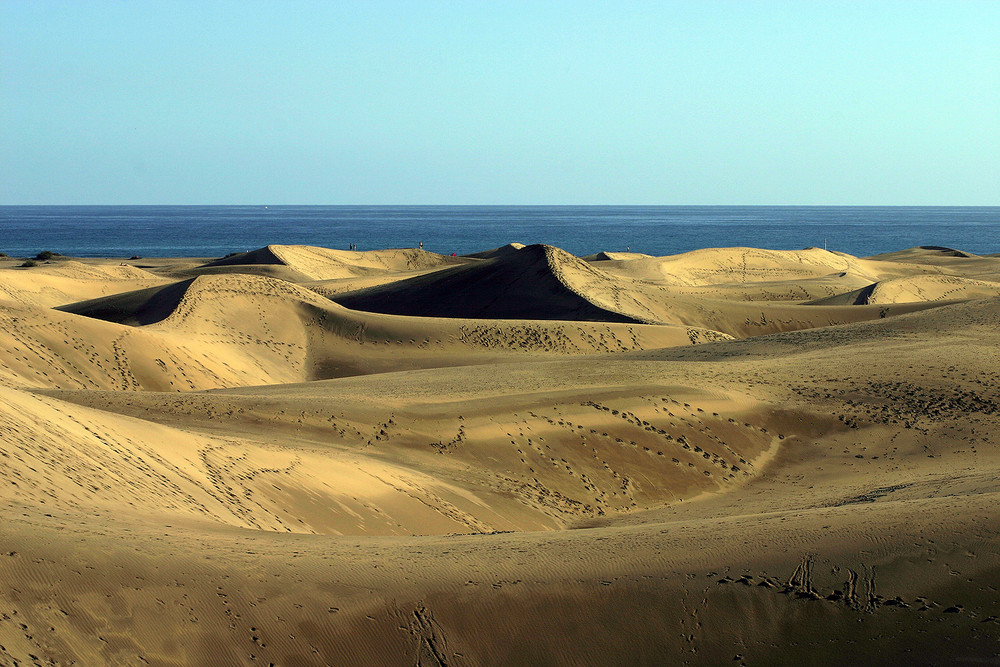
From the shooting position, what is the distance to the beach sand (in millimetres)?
6125

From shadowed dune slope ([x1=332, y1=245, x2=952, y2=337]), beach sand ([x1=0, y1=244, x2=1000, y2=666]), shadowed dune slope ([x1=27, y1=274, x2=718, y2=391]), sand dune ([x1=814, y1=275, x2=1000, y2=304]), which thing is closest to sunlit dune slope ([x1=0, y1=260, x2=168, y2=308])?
shadowed dune slope ([x1=27, y1=274, x2=718, y2=391])

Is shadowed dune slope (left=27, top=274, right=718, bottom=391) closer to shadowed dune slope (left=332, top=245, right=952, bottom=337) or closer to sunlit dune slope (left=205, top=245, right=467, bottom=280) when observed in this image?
shadowed dune slope (left=332, top=245, right=952, bottom=337)

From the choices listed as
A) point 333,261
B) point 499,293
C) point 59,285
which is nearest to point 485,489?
point 499,293

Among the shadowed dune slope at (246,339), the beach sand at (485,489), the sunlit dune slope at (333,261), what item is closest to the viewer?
the beach sand at (485,489)

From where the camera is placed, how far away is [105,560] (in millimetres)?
6379

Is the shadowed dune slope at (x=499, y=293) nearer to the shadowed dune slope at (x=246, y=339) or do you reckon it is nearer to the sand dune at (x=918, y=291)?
the shadowed dune slope at (x=246, y=339)

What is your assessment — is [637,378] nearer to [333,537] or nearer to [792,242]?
[333,537]

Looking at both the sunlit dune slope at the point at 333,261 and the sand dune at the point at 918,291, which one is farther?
the sunlit dune slope at the point at 333,261

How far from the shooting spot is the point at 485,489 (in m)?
12.7

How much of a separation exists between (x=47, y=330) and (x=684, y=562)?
18096mm

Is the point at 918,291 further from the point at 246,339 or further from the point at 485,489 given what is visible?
the point at 485,489

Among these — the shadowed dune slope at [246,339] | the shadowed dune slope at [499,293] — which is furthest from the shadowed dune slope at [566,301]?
the shadowed dune slope at [246,339]

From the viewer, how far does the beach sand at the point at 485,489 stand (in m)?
6.12

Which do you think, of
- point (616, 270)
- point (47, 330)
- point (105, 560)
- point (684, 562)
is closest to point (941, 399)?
point (684, 562)
